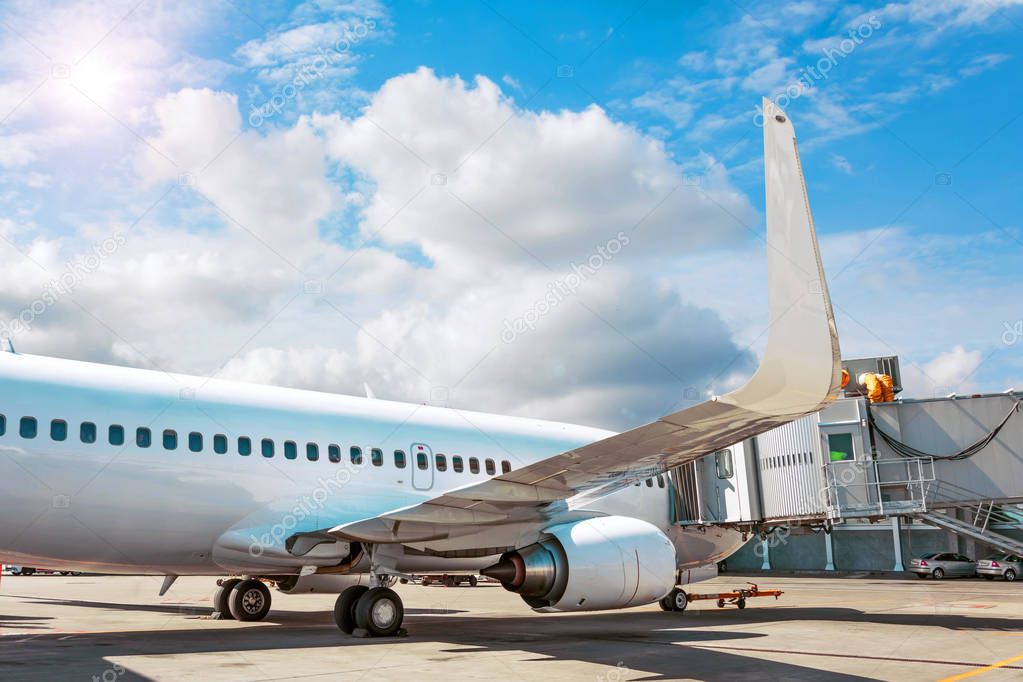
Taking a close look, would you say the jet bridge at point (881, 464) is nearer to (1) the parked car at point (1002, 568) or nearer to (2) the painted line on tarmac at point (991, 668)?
(2) the painted line on tarmac at point (991, 668)

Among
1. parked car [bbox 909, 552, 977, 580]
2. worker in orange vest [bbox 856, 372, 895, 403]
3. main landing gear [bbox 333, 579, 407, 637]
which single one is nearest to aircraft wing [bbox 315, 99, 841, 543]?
main landing gear [bbox 333, 579, 407, 637]

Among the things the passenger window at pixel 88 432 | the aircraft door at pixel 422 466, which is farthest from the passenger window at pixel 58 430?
the aircraft door at pixel 422 466

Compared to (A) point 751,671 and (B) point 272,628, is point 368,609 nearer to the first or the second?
(B) point 272,628

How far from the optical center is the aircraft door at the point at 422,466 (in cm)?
1332

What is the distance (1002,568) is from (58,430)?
105 feet

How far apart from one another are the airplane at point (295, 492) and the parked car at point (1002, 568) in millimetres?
25638

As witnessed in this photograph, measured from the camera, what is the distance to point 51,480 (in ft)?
34.0

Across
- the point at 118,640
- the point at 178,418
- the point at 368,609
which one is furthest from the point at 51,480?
the point at 368,609

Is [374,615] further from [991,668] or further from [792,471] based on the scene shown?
[792,471]

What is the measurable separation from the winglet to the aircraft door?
7.27m

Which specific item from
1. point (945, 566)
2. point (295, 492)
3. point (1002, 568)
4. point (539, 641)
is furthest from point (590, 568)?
point (945, 566)

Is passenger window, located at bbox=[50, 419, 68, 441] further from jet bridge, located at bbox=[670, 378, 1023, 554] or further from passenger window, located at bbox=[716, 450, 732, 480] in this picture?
jet bridge, located at bbox=[670, 378, 1023, 554]

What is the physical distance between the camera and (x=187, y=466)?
11328mm

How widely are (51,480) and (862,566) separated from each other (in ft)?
128
